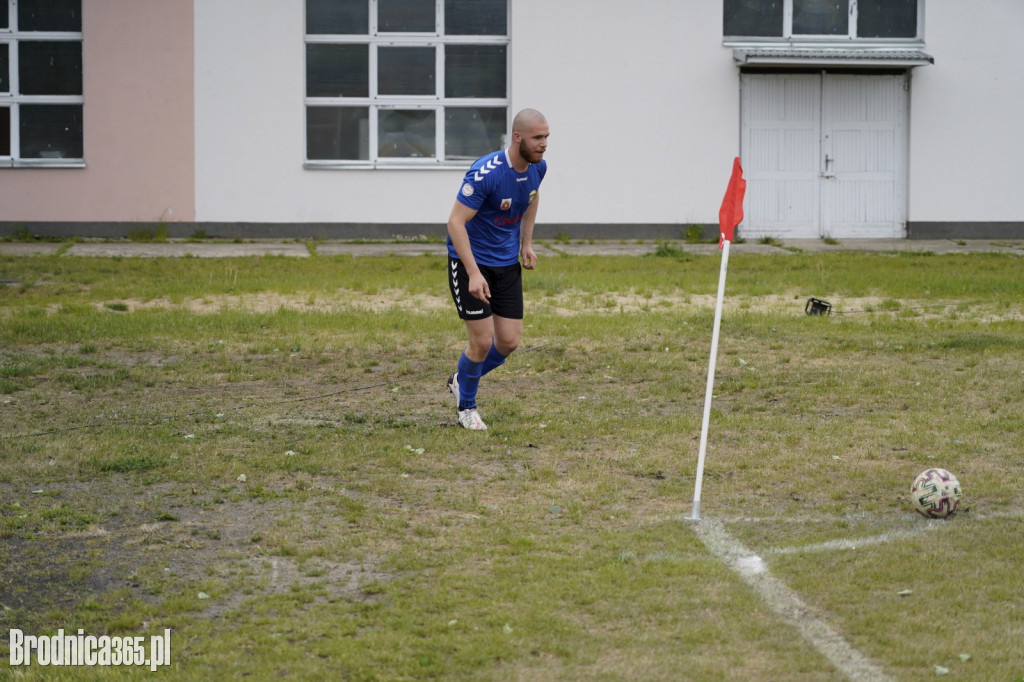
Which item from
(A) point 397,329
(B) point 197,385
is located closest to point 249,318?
(A) point 397,329

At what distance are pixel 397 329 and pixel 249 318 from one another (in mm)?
1489

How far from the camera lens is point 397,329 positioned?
1151 centimetres

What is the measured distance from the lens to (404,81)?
20109mm

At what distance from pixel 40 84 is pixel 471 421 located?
14.7m

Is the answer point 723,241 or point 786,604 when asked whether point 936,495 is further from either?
point 723,241

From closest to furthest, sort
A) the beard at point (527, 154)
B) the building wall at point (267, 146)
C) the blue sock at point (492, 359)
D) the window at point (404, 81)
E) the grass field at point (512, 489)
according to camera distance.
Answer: the grass field at point (512, 489)
the beard at point (527, 154)
the blue sock at point (492, 359)
the building wall at point (267, 146)
the window at point (404, 81)

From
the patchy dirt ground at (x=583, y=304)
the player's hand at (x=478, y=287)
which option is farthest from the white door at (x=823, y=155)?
the player's hand at (x=478, y=287)

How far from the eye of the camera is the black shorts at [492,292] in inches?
310

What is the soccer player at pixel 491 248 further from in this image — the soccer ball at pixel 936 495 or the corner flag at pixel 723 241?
the soccer ball at pixel 936 495

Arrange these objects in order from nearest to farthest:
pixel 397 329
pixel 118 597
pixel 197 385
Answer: pixel 118 597 → pixel 197 385 → pixel 397 329

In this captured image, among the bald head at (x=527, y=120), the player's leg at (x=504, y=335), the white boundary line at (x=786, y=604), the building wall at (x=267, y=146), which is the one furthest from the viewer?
the building wall at (x=267, y=146)

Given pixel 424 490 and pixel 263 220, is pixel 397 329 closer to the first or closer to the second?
pixel 424 490

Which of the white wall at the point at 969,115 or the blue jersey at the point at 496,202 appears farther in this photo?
the white wall at the point at 969,115

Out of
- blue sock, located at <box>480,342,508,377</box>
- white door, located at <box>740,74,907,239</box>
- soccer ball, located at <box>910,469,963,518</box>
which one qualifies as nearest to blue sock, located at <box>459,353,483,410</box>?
blue sock, located at <box>480,342,508,377</box>
